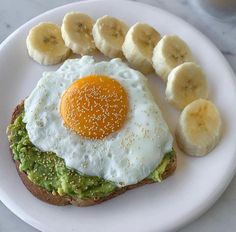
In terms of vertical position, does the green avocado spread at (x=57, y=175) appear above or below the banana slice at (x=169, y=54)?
below

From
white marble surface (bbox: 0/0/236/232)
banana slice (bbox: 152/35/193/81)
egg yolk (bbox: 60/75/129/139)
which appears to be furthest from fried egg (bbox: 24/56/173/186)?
white marble surface (bbox: 0/0/236/232)

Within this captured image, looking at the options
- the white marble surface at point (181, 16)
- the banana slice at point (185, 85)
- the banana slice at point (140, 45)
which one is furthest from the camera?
the white marble surface at point (181, 16)

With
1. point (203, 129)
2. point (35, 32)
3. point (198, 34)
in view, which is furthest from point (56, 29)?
point (203, 129)

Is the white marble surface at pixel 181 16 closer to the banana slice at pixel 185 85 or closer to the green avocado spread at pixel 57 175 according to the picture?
the banana slice at pixel 185 85

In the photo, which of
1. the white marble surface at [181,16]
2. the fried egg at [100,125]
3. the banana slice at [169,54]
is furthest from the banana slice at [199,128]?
the white marble surface at [181,16]

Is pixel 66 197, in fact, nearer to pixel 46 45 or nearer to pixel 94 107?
pixel 94 107

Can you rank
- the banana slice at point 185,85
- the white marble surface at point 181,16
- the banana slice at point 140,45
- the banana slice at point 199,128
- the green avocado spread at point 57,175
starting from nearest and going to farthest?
the green avocado spread at point 57,175 < the banana slice at point 199,128 < the banana slice at point 185,85 < the banana slice at point 140,45 < the white marble surface at point 181,16

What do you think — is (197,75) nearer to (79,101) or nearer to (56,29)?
(79,101)

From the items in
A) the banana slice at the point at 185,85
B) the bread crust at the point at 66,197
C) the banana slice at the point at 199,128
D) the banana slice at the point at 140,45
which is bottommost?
the bread crust at the point at 66,197
